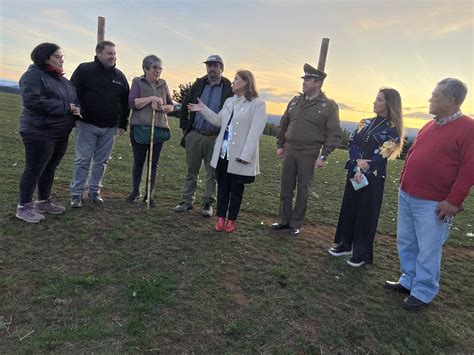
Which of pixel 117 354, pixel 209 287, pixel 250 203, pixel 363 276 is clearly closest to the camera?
pixel 117 354

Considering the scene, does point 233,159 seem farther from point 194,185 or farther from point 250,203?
point 250,203

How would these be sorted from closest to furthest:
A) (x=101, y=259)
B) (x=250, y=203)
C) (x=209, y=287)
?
(x=209, y=287) < (x=101, y=259) < (x=250, y=203)

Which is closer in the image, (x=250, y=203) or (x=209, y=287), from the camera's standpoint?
(x=209, y=287)

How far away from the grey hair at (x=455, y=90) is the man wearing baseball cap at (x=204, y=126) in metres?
2.90

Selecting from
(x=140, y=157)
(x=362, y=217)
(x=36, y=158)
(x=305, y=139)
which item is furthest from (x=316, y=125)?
(x=36, y=158)

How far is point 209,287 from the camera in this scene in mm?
3826

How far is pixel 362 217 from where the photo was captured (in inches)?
182

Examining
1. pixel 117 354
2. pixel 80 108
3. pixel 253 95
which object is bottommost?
pixel 117 354

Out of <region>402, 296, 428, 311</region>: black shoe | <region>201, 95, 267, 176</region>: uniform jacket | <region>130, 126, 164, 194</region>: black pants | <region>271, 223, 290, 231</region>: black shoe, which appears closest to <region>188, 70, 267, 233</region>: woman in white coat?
<region>201, 95, 267, 176</region>: uniform jacket

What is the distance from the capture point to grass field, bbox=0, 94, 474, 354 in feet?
10.1

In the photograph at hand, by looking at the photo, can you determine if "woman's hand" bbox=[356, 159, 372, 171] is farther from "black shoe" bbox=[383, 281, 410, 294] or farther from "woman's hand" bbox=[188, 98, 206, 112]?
"woman's hand" bbox=[188, 98, 206, 112]

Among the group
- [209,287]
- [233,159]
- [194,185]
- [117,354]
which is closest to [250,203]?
[194,185]

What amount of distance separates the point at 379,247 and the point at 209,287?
2.83 m

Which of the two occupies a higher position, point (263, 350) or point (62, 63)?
point (62, 63)
